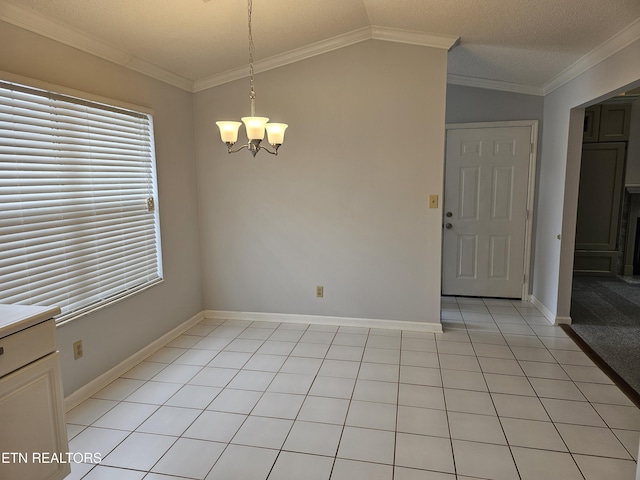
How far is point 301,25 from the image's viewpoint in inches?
121

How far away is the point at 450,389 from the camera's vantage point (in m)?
2.69

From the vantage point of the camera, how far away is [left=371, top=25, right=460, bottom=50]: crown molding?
10.8ft

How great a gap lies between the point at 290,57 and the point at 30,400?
3.12 m

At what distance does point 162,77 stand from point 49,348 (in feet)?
7.79

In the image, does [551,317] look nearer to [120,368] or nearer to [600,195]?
[600,195]

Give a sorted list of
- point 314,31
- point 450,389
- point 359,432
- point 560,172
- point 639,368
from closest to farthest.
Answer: point 359,432
point 450,389
point 639,368
point 314,31
point 560,172

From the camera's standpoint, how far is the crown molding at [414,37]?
3.30 meters

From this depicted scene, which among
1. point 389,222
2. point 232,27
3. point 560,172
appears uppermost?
point 232,27

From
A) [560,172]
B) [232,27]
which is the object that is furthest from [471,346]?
[232,27]

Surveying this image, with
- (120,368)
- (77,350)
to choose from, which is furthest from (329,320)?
(77,350)

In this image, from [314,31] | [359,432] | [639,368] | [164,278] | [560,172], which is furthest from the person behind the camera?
[560,172]

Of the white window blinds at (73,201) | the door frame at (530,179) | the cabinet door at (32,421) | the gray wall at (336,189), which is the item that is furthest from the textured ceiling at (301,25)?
the cabinet door at (32,421)

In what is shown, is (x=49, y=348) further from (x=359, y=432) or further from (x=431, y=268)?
(x=431, y=268)

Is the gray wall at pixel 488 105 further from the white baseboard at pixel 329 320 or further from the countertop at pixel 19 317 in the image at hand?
the countertop at pixel 19 317
